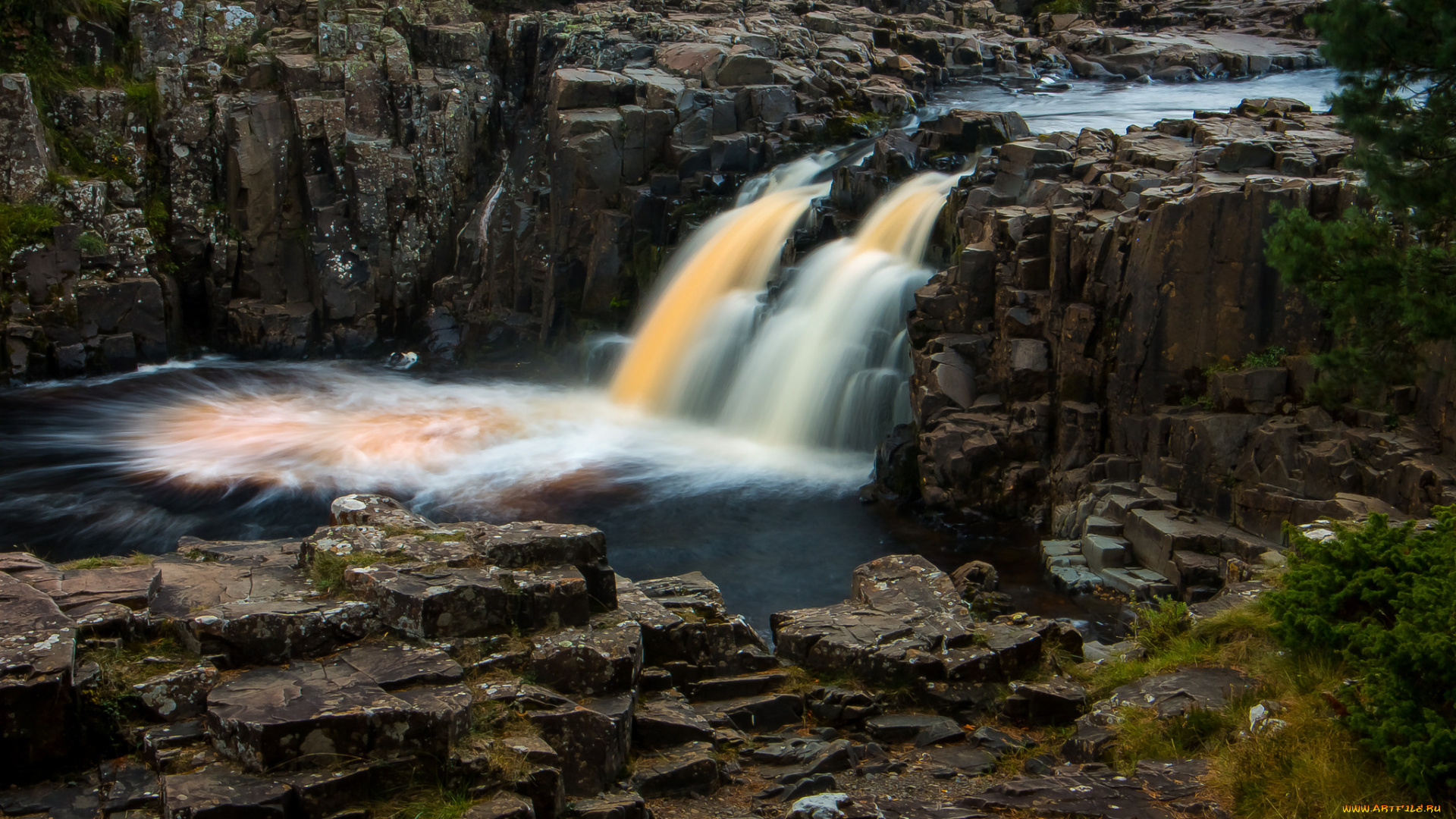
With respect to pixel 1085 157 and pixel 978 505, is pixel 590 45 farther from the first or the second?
pixel 978 505

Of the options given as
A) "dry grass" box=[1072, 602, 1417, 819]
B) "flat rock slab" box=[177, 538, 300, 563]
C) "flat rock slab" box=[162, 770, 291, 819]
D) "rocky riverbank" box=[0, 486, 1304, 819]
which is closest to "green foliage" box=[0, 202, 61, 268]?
"flat rock slab" box=[177, 538, 300, 563]

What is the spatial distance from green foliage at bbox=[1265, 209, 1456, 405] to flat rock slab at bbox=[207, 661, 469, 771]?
841 centimetres

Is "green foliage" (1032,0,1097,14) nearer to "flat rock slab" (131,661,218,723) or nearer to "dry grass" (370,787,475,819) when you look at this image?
"flat rock slab" (131,661,218,723)

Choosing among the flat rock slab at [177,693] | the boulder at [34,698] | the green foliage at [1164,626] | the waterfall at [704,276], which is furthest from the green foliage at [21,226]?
the green foliage at [1164,626]

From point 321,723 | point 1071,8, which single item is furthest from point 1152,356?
point 1071,8

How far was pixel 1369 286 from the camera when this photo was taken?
10609 millimetres

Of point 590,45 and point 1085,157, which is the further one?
point 590,45

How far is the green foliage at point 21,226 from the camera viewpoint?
24469mm

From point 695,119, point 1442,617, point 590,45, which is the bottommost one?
point 1442,617

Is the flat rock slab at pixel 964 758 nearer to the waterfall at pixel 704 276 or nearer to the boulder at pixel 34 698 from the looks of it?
the boulder at pixel 34 698

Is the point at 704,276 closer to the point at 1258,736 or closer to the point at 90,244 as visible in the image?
the point at 90,244

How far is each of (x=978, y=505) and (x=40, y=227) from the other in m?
20.2

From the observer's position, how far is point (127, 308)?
26.0m

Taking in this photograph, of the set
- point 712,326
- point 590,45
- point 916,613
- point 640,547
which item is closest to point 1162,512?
point 916,613
